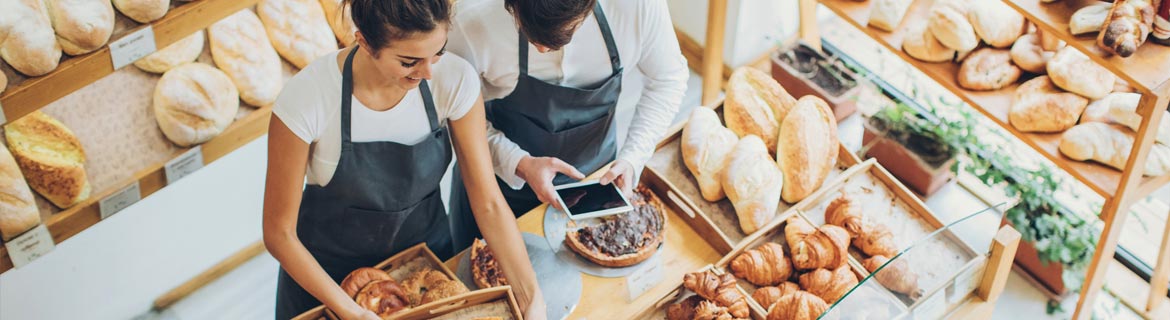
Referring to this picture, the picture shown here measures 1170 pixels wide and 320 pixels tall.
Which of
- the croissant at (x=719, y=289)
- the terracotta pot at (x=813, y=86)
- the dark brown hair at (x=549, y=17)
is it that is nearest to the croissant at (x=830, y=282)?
the croissant at (x=719, y=289)

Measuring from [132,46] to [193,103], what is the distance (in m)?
0.46

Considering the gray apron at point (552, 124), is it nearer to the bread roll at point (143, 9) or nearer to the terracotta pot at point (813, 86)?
the bread roll at point (143, 9)

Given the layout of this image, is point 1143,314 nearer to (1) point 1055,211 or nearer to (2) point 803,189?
(1) point 1055,211

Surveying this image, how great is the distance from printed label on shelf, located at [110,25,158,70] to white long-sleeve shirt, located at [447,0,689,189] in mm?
684

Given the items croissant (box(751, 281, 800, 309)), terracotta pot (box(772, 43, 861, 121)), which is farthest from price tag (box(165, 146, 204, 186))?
terracotta pot (box(772, 43, 861, 121))

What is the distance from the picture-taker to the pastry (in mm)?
2318

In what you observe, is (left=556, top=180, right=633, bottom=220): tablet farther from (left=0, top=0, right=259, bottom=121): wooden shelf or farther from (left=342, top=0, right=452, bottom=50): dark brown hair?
(left=0, top=0, right=259, bottom=121): wooden shelf

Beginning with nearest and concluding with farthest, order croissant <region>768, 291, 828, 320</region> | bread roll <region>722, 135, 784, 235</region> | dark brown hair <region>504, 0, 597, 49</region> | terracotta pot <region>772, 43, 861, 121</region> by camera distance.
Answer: dark brown hair <region>504, 0, 597, 49</region>
croissant <region>768, 291, 828, 320</region>
bread roll <region>722, 135, 784, 235</region>
terracotta pot <region>772, 43, 861, 121</region>

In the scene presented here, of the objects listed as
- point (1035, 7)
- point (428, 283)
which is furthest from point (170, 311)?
point (1035, 7)

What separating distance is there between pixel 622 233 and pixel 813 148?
22.0 inches

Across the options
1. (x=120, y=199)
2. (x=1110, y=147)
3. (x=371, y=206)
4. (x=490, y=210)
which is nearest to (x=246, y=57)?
(x=120, y=199)

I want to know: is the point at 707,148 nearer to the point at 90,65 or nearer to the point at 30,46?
the point at 90,65

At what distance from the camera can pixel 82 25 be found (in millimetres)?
2189

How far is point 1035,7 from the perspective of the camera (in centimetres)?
264
